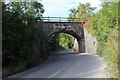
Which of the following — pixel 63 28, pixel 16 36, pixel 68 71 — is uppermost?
pixel 63 28

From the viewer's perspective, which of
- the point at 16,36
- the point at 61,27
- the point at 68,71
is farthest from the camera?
the point at 61,27

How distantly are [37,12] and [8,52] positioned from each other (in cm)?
1331

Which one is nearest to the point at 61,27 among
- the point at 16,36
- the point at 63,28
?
the point at 63,28

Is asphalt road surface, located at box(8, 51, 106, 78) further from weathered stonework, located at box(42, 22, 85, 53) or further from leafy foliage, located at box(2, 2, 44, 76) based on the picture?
weathered stonework, located at box(42, 22, 85, 53)

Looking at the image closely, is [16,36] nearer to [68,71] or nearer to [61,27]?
[68,71]

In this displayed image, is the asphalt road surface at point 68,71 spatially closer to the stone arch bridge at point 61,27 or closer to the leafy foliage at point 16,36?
the leafy foliage at point 16,36

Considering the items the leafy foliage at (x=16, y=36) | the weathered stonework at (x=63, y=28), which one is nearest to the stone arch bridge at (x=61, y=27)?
the weathered stonework at (x=63, y=28)

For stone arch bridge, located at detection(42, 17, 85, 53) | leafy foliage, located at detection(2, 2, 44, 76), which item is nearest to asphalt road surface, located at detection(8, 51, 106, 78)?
leafy foliage, located at detection(2, 2, 44, 76)

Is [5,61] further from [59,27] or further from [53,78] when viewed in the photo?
[59,27]

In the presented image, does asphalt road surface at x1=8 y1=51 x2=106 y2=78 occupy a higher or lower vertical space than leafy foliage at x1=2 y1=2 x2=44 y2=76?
lower

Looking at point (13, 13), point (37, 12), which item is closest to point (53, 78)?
point (13, 13)

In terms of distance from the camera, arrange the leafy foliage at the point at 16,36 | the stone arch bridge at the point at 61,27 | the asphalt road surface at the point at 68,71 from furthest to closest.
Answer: the stone arch bridge at the point at 61,27, the leafy foliage at the point at 16,36, the asphalt road surface at the point at 68,71

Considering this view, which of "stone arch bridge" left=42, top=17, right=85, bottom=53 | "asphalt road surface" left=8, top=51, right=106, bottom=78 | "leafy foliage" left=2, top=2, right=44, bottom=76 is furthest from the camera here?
"stone arch bridge" left=42, top=17, right=85, bottom=53

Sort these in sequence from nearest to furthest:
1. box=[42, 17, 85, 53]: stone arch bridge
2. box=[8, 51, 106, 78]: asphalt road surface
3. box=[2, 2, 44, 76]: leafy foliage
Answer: box=[8, 51, 106, 78]: asphalt road surface, box=[2, 2, 44, 76]: leafy foliage, box=[42, 17, 85, 53]: stone arch bridge
